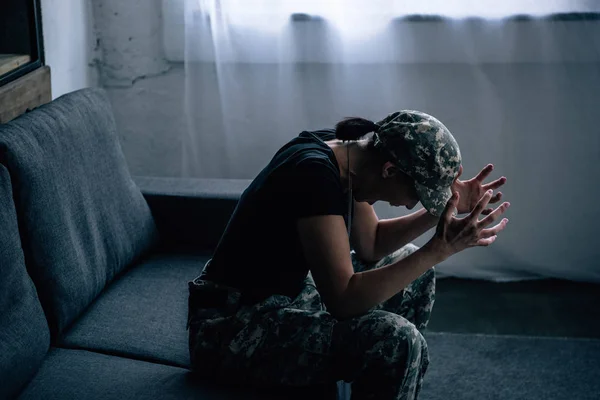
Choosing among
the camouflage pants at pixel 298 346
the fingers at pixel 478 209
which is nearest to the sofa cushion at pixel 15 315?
the camouflage pants at pixel 298 346

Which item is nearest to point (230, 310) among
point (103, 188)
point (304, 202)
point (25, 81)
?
point (304, 202)

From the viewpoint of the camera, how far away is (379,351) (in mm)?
1409

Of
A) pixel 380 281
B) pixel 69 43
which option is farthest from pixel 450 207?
pixel 69 43

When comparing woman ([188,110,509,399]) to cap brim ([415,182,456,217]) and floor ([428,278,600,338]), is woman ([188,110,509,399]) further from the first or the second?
floor ([428,278,600,338])

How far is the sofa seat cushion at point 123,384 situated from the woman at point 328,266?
36 mm

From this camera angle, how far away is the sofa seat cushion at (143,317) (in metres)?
1.65

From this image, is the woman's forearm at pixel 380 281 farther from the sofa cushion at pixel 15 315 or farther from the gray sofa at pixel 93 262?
the sofa cushion at pixel 15 315

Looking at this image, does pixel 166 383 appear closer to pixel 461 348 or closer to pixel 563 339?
pixel 461 348

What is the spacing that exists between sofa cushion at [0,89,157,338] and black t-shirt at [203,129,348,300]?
35cm

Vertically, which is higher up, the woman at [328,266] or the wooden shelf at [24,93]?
the wooden shelf at [24,93]

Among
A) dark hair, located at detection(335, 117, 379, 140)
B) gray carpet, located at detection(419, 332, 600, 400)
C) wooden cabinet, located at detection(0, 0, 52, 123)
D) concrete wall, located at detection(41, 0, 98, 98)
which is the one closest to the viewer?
dark hair, located at detection(335, 117, 379, 140)

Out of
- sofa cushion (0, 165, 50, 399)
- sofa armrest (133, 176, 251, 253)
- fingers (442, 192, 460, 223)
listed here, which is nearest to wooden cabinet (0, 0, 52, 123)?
sofa armrest (133, 176, 251, 253)

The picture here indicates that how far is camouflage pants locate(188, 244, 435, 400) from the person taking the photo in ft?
4.65

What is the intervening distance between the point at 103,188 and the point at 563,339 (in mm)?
1499
